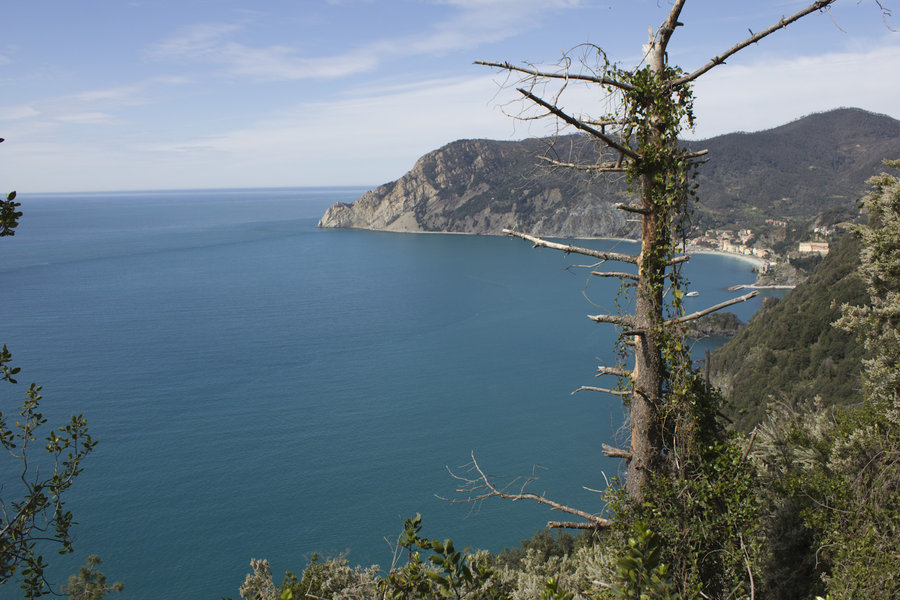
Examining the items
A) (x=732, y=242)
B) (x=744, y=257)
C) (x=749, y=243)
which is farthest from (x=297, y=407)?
(x=732, y=242)

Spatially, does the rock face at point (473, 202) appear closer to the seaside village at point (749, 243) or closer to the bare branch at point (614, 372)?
the seaside village at point (749, 243)

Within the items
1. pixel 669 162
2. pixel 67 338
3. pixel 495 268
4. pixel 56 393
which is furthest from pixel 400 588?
pixel 495 268

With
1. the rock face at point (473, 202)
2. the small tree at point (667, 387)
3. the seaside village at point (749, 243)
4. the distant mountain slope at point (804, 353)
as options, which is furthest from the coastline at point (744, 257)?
the small tree at point (667, 387)

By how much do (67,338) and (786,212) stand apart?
135732 millimetres

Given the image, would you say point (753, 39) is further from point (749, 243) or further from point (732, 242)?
point (732, 242)

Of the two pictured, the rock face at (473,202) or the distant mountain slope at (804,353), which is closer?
the distant mountain slope at (804,353)

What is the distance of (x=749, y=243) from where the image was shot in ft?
337

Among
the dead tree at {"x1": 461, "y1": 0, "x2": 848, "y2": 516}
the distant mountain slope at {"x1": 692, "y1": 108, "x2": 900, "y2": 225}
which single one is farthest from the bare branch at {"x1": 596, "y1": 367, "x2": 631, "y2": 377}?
the distant mountain slope at {"x1": 692, "y1": 108, "x2": 900, "y2": 225}

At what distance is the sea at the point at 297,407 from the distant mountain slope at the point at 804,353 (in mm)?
8069

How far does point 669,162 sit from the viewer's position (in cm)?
325

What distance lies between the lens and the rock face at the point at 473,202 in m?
124

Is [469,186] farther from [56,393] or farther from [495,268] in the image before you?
[56,393]

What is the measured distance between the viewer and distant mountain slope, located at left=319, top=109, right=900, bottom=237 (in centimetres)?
12650

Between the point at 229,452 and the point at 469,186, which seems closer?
the point at 229,452
